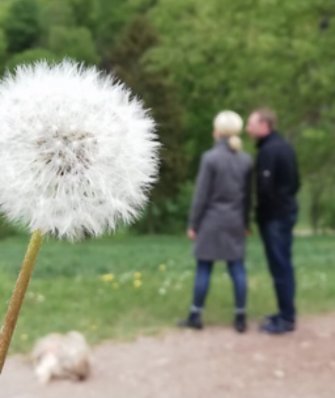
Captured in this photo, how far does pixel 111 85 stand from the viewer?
5.47 ft

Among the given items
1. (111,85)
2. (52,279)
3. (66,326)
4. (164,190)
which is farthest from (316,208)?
(111,85)

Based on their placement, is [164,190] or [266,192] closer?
[266,192]

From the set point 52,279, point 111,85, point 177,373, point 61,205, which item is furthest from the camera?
point 52,279

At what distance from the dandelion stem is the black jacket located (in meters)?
7.12

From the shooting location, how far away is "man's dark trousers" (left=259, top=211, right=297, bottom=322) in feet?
28.5

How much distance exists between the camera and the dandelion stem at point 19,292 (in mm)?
1332

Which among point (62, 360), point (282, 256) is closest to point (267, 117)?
point (282, 256)

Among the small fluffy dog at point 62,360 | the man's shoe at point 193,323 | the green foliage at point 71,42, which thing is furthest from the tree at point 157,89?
the small fluffy dog at point 62,360

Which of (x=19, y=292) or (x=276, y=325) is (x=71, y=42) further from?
(x=19, y=292)

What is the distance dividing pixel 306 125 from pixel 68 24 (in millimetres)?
9982

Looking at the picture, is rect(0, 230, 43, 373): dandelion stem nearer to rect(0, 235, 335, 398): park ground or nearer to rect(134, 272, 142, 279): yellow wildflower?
rect(0, 235, 335, 398): park ground

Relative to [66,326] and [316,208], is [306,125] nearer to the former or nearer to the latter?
[316,208]

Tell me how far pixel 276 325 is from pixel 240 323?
329 mm

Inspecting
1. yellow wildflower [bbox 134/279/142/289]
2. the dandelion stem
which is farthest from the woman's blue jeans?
the dandelion stem
